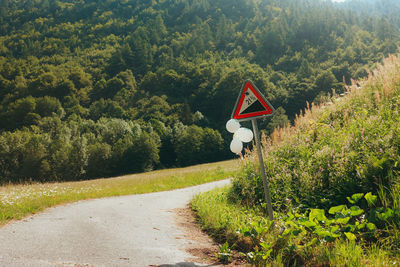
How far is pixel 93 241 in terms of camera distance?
17.2ft

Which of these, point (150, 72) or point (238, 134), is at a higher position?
point (150, 72)

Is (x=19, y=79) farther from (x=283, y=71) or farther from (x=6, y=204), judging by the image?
(x=6, y=204)

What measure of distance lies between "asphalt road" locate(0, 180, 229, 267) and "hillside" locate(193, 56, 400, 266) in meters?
1.18

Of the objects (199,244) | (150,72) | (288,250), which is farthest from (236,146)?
(150,72)

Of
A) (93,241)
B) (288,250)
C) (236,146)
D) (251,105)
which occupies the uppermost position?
(251,105)

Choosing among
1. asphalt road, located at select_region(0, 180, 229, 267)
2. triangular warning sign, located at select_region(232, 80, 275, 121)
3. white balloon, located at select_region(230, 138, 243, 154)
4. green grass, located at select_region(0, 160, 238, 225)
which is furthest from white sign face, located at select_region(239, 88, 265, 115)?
green grass, located at select_region(0, 160, 238, 225)

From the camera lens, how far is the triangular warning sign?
5.19 meters

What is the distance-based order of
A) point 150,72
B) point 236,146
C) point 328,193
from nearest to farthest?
point 328,193
point 236,146
point 150,72

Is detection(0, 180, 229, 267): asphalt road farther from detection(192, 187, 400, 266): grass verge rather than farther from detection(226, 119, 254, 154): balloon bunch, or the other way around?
detection(226, 119, 254, 154): balloon bunch

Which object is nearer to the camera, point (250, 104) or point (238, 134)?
point (250, 104)

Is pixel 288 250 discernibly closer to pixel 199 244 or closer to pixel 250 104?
pixel 199 244

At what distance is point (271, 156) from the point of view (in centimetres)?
845

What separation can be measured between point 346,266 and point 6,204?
8743 mm

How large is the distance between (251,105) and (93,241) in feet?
12.8
